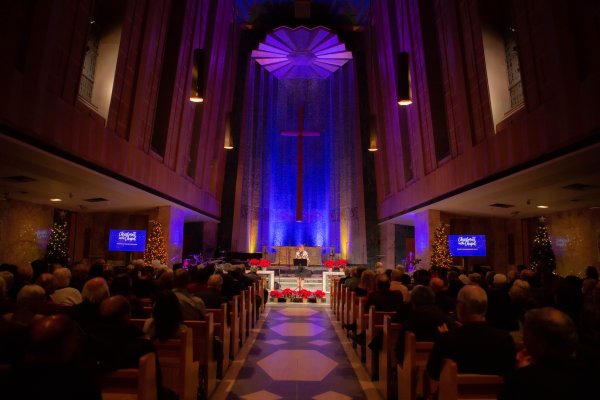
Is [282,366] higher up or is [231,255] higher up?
[231,255]

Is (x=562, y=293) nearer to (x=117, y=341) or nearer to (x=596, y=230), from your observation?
(x=117, y=341)

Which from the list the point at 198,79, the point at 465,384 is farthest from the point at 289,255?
the point at 465,384

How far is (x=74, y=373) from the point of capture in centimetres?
165

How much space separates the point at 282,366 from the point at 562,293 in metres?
3.28

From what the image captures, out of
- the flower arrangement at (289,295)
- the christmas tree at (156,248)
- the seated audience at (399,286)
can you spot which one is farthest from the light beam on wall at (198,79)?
the seated audience at (399,286)

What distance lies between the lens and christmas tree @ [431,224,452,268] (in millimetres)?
12016

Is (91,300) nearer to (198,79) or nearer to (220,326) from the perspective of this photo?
(220,326)

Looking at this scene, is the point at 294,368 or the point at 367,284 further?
the point at 367,284

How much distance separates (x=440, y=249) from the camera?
482 inches

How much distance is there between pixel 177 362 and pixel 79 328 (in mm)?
923

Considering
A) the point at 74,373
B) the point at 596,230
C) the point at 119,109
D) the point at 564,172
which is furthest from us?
the point at 596,230

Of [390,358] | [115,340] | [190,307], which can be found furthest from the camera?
[190,307]

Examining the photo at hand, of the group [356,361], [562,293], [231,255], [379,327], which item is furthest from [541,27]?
[231,255]

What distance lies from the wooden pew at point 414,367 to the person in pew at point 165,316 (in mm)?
1814
